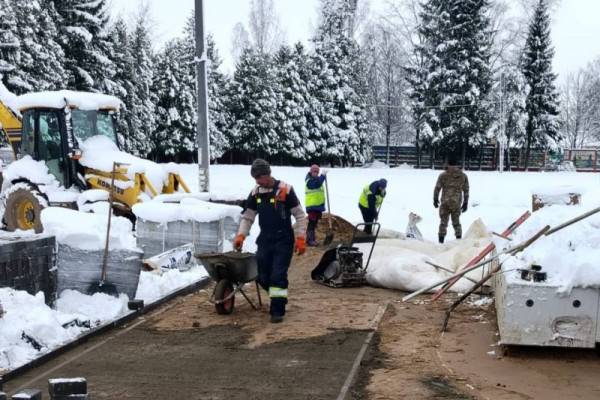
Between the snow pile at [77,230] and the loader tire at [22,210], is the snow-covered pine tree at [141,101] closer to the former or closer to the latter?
the loader tire at [22,210]

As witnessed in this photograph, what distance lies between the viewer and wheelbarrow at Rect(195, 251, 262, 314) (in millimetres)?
7402

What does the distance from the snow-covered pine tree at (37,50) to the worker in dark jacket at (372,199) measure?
884 inches

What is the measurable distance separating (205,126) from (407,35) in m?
36.0

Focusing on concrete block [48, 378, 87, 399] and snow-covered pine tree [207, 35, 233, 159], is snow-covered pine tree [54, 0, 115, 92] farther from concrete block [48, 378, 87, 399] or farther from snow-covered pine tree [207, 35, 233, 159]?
concrete block [48, 378, 87, 399]

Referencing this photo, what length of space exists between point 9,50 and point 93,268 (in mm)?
25284

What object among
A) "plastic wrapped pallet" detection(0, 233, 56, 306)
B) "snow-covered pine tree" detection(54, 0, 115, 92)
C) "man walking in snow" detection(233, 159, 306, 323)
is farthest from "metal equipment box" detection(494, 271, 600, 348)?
"snow-covered pine tree" detection(54, 0, 115, 92)

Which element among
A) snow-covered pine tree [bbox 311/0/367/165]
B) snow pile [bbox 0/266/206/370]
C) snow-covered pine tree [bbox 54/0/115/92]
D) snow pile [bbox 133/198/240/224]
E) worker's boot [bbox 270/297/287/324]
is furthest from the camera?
snow-covered pine tree [bbox 311/0/367/165]

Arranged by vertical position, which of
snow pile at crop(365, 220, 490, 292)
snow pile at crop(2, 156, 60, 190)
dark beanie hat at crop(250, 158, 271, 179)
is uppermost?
dark beanie hat at crop(250, 158, 271, 179)

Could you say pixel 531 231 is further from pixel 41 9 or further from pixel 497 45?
pixel 497 45

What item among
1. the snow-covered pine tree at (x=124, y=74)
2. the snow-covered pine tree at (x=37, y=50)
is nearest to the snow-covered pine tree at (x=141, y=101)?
the snow-covered pine tree at (x=124, y=74)

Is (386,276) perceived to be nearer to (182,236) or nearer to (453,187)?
(182,236)

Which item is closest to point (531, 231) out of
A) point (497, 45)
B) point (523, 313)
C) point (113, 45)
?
point (523, 313)

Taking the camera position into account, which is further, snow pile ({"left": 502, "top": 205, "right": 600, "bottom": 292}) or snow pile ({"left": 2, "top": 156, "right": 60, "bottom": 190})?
snow pile ({"left": 2, "top": 156, "right": 60, "bottom": 190})

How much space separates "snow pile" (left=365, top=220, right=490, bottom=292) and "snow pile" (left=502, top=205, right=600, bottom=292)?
239 cm
